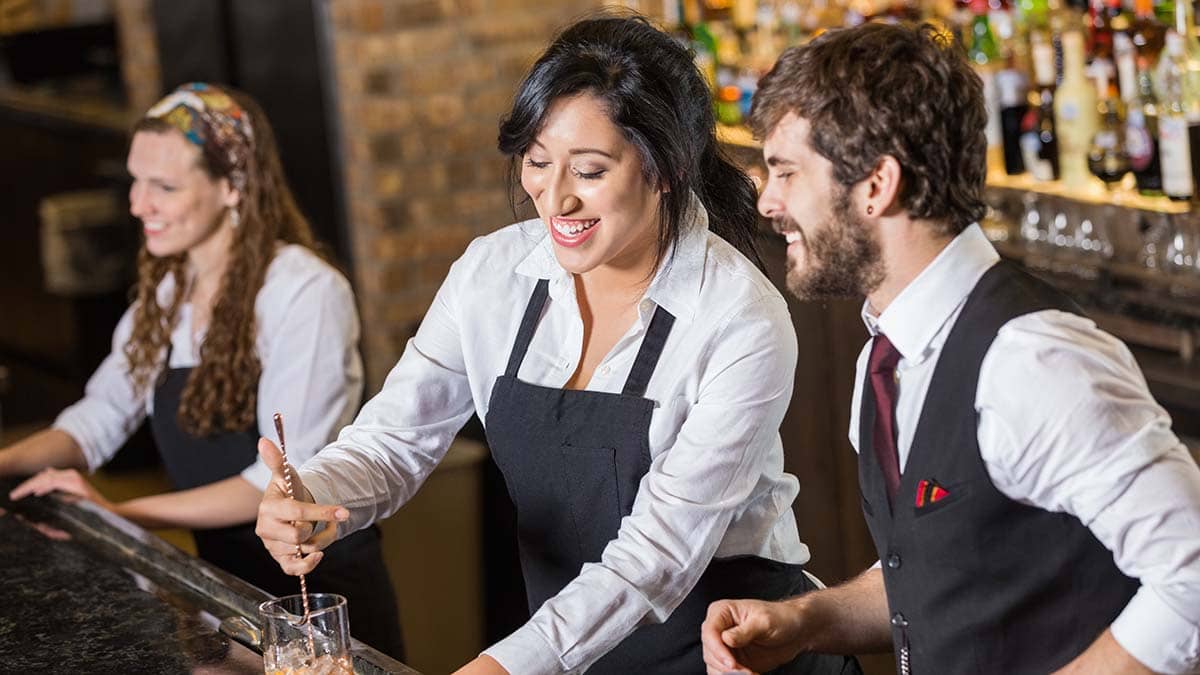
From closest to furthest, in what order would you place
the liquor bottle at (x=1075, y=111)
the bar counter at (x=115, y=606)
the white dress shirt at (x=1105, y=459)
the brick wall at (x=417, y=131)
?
the white dress shirt at (x=1105, y=459) → the bar counter at (x=115, y=606) → the liquor bottle at (x=1075, y=111) → the brick wall at (x=417, y=131)

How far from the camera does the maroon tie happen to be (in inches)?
72.1

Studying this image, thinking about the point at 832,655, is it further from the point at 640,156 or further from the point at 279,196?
the point at 279,196

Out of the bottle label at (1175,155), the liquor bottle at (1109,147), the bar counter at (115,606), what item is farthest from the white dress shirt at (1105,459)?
the liquor bottle at (1109,147)

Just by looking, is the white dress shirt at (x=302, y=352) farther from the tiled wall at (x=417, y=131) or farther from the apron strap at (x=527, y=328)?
the tiled wall at (x=417, y=131)

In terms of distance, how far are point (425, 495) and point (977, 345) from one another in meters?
2.39

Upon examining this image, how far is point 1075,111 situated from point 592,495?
2.07 m

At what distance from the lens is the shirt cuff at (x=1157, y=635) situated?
1.59m

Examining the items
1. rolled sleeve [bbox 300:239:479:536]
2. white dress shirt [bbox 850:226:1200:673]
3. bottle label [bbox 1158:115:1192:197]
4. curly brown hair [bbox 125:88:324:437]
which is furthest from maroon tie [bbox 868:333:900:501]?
bottle label [bbox 1158:115:1192:197]

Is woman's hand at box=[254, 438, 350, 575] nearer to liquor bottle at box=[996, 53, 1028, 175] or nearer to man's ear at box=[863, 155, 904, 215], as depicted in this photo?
man's ear at box=[863, 155, 904, 215]

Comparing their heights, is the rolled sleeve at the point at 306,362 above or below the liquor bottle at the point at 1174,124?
below

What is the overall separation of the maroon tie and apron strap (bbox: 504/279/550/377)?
0.52 meters

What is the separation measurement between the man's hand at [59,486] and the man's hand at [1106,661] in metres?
1.66

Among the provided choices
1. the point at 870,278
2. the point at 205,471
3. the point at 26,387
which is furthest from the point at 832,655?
the point at 26,387

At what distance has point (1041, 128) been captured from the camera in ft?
13.0
